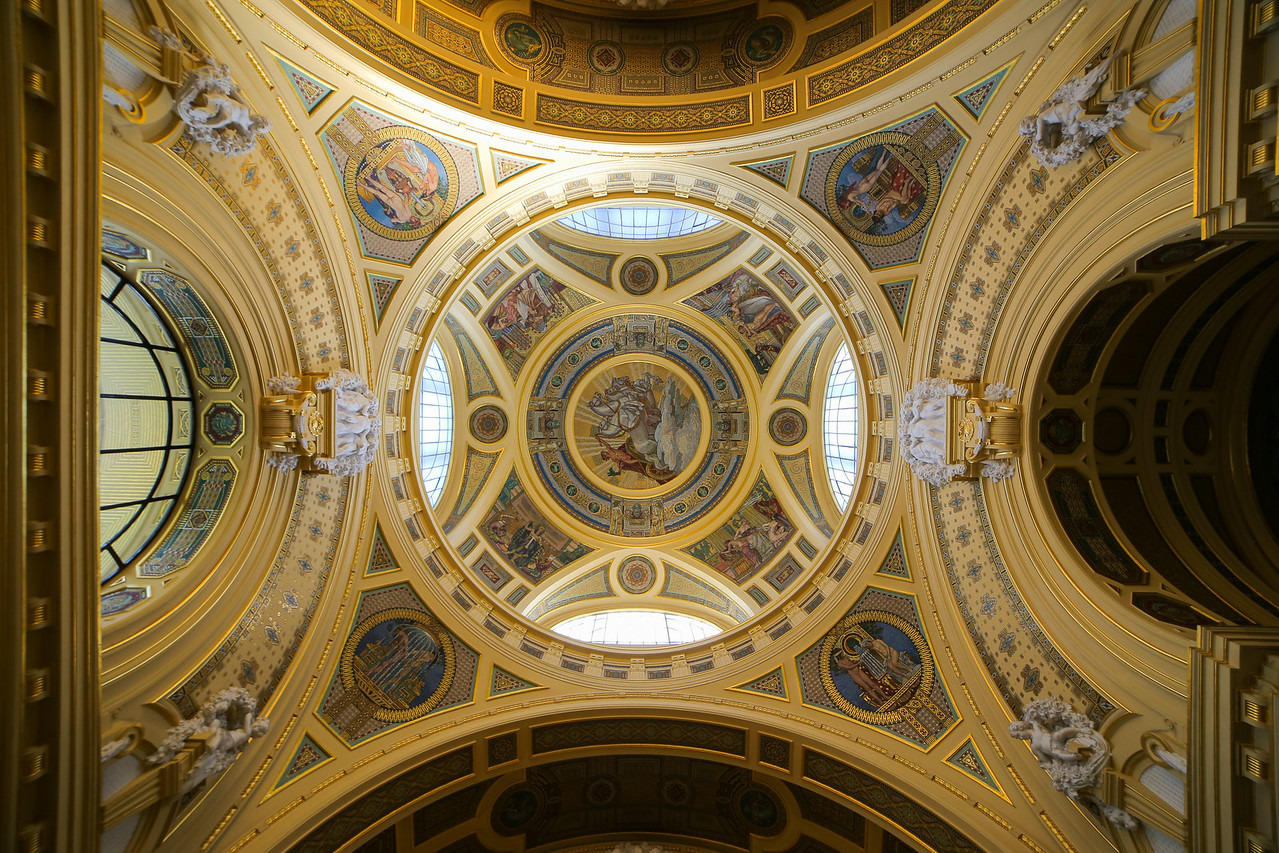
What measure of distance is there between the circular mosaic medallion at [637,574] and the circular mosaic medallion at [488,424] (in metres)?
6.47

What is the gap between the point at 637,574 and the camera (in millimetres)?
23172

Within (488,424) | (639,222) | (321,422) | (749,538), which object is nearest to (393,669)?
(321,422)

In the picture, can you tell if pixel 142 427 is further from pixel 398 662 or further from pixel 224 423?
pixel 398 662

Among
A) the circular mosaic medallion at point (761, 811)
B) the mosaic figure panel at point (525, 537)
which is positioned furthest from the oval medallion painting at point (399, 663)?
the circular mosaic medallion at point (761, 811)

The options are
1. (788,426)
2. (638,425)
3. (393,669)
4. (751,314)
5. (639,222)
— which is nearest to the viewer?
(393,669)

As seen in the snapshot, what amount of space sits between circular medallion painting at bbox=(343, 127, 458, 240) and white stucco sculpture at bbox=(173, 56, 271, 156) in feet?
8.90

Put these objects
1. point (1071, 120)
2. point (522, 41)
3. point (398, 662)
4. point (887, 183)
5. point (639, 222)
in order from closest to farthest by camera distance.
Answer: point (1071, 120) → point (887, 183) → point (522, 41) → point (398, 662) → point (639, 222)

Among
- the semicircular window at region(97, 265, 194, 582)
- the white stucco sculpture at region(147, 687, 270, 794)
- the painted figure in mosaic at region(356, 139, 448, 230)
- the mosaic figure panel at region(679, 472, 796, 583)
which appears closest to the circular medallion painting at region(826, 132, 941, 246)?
the painted figure in mosaic at region(356, 139, 448, 230)

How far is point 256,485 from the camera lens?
11438mm

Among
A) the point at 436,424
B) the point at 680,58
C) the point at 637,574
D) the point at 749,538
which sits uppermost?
the point at 680,58

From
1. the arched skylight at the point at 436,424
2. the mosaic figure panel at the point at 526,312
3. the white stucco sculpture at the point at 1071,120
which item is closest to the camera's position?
the white stucco sculpture at the point at 1071,120

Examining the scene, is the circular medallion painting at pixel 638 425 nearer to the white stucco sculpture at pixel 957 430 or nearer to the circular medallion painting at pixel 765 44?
the white stucco sculpture at pixel 957 430

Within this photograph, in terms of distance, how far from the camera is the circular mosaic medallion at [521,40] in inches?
→ 529

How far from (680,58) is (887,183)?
5.27 m
